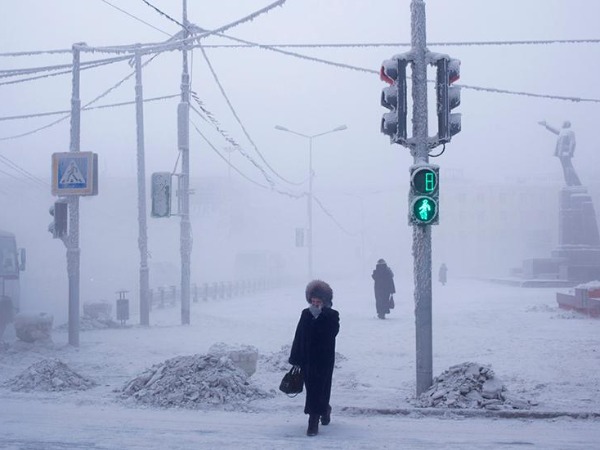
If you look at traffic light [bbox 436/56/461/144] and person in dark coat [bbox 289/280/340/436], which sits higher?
traffic light [bbox 436/56/461/144]

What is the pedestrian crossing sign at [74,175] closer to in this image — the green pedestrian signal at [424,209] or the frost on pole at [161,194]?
the frost on pole at [161,194]

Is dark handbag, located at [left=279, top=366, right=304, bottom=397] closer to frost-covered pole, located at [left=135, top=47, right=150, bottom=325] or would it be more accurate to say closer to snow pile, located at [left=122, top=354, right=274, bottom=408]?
snow pile, located at [left=122, top=354, right=274, bottom=408]

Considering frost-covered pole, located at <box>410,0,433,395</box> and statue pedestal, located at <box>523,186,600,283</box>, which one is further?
statue pedestal, located at <box>523,186,600,283</box>

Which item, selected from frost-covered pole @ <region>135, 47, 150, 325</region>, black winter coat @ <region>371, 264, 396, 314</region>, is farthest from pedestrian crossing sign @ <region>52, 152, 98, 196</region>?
black winter coat @ <region>371, 264, 396, 314</region>

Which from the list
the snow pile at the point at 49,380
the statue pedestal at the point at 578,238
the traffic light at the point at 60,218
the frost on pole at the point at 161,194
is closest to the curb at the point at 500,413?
the snow pile at the point at 49,380

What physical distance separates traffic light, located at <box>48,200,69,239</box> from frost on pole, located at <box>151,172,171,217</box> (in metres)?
3.80

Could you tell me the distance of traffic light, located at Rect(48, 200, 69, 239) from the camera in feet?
Result: 51.3

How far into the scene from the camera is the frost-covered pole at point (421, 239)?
945cm

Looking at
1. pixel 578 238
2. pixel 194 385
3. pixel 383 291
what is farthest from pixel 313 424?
pixel 578 238

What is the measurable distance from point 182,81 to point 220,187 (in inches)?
2316

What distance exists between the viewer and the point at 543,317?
74.0 feet

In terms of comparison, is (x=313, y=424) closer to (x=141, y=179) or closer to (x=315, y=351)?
(x=315, y=351)

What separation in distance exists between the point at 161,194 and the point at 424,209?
11.5 metres

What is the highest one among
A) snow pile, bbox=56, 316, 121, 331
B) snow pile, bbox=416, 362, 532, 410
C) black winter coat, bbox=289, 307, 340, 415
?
black winter coat, bbox=289, 307, 340, 415
